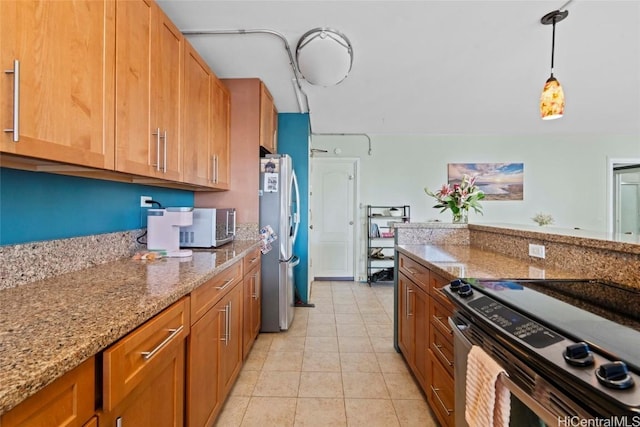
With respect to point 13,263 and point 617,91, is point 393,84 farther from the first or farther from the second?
point 13,263

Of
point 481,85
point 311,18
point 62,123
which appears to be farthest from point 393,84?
point 62,123

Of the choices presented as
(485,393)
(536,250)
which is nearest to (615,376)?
(485,393)

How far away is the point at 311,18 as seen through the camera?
6.24ft

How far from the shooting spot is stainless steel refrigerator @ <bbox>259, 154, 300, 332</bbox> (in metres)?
2.79

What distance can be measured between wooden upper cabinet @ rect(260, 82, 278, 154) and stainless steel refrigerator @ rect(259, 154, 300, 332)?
0.28m

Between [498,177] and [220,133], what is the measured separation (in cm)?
464

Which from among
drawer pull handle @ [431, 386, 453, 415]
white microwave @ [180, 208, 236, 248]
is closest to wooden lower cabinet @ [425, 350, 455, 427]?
drawer pull handle @ [431, 386, 453, 415]

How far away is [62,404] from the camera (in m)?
0.61

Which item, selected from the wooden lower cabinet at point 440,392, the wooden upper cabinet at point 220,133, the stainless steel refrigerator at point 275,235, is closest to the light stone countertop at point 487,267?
the wooden lower cabinet at point 440,392

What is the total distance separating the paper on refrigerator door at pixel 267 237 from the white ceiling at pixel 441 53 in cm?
145

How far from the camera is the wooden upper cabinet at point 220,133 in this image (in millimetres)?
2353

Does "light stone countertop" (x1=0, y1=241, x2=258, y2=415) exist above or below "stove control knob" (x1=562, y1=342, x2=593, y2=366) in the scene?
below

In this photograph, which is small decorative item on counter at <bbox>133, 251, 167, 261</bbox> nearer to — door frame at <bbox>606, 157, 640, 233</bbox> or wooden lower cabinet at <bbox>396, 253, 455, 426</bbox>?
wooden lower cabinet at <bbox>396, 253, 455, 426</bbox>

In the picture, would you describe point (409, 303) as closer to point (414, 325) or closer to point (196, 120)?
point (414, 325)
